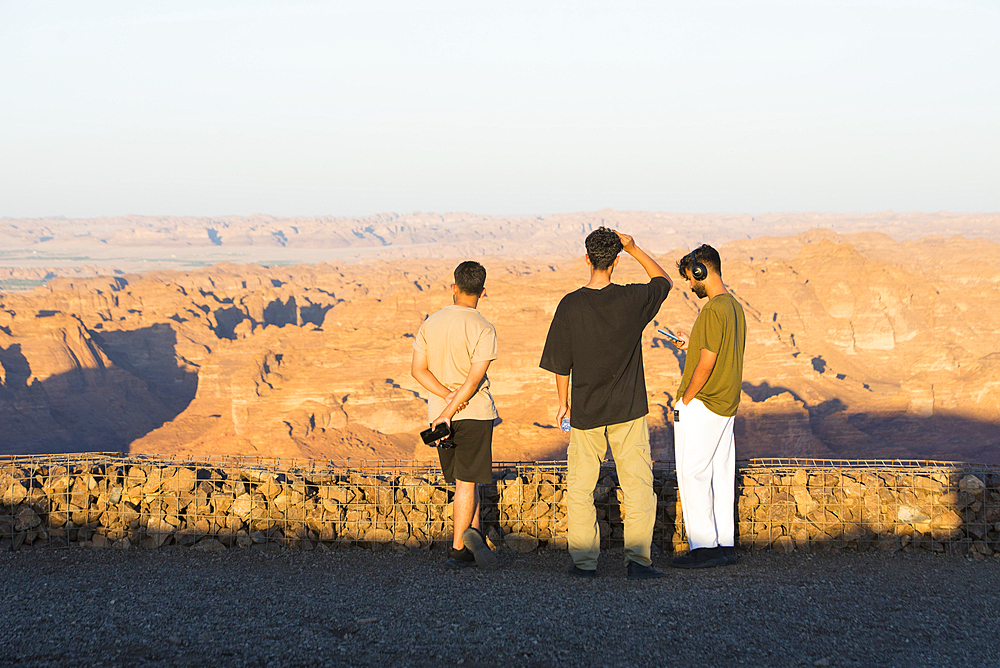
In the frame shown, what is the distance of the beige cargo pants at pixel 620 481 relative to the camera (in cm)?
462

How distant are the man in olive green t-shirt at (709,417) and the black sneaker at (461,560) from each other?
136cm

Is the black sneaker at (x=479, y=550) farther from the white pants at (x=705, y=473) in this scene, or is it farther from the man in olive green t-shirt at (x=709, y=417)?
the white pants at (x=705, y=473)

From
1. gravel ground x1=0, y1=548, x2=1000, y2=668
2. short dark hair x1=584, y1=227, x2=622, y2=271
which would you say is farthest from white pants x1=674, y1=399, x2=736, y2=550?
short dark hair x1=584, y1=227, x2=622, y2=271

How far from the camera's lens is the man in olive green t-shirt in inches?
186

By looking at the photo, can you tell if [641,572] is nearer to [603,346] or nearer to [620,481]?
[620,481]

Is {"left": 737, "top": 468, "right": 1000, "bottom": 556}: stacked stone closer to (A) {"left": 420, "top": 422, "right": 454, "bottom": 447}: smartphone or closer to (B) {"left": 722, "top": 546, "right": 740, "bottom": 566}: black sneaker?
(B) {"left": 722, "top": 546, "right": 740, "bottom": 566}: black sneaker

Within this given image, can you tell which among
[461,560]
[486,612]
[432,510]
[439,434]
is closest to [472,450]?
[439,434]

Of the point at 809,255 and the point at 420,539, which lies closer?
the point at 420,539

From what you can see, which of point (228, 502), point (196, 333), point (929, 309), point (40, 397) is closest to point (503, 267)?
point (196, 333)

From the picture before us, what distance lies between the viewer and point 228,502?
5730 millimetres

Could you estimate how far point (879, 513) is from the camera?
5.54 m

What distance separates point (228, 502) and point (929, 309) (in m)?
63.5

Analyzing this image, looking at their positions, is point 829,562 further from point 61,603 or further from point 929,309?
point 929,309

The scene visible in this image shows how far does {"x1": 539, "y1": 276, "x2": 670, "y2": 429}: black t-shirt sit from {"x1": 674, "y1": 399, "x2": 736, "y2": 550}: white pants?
471mm
